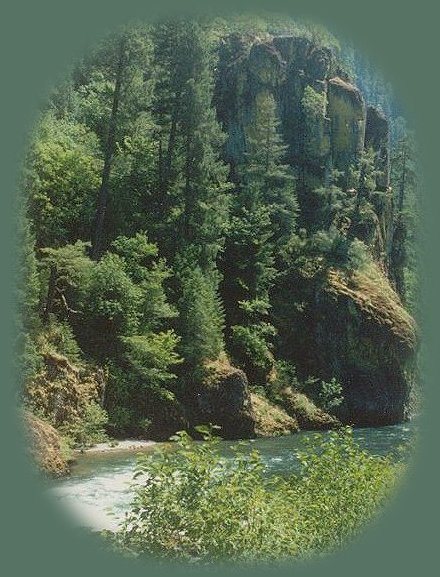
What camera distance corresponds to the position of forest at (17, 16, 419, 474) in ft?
72.4

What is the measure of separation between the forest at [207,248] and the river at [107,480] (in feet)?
2.65

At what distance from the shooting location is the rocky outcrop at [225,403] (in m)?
25.0

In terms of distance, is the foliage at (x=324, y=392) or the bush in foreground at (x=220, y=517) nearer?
the bush in foreground at (x=220, y=517)

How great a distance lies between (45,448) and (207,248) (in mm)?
14992

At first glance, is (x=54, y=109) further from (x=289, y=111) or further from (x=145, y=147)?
(x=289, y=111)

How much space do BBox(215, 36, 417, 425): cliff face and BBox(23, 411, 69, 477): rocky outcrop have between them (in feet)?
63.6

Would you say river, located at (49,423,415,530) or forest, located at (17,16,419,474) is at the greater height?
forest, located at (17,16,419,474)

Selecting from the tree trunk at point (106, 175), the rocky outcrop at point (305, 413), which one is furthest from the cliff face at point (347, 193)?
the tree trunk at point (106, 175)

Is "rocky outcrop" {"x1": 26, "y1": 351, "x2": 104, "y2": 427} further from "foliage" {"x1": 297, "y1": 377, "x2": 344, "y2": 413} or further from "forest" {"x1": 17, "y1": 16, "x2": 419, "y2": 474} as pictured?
"foliage" {"x1": 297, "y1": 377, "x2": 344, "y2": 413}

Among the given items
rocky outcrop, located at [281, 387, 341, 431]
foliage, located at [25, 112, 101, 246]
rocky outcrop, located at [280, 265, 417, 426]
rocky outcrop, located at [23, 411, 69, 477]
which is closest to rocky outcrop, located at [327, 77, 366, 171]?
rocky outcrop, located at [280, 265, 417, 426]

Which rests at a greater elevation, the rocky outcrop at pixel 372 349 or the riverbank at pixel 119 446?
the rocky outcrop at pixel 372 349

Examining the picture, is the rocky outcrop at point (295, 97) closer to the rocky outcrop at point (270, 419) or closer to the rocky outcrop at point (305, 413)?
the rocky outcrop at point (305, 413)

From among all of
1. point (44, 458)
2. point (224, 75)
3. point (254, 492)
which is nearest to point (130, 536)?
point (254, 492)

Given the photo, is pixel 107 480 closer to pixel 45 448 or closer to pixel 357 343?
pixel 45 448
